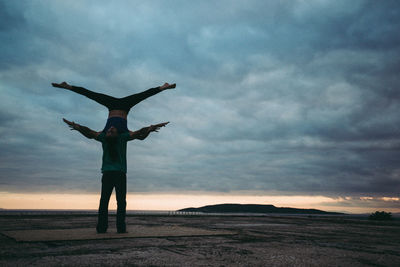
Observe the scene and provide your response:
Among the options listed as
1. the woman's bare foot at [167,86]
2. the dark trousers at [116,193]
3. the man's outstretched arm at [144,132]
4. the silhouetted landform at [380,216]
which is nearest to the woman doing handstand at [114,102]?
the man's outstretched arm at [144,132]

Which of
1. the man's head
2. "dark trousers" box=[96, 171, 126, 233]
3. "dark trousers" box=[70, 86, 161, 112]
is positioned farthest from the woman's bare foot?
"dark trousers" box=[96, 171, 126, 233]

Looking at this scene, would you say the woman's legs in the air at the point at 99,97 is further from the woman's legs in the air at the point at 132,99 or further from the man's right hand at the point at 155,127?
the man's right hand at the point at 155,127

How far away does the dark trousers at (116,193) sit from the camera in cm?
715

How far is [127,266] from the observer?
10.7ft

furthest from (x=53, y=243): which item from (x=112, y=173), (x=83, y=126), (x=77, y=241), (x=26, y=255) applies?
(x=83, y=126)

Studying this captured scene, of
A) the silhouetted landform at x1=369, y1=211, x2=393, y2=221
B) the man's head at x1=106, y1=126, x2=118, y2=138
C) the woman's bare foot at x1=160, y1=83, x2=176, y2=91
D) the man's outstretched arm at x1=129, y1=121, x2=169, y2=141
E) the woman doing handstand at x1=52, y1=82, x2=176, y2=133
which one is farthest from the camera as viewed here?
the silhouetted landform at x1=369, y1=211, x2=393, y2=221

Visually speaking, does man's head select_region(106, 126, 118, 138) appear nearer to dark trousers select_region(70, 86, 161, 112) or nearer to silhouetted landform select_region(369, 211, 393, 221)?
dark trousers select_region(70, 86, 161, 112)

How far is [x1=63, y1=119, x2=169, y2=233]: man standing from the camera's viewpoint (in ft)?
24.0

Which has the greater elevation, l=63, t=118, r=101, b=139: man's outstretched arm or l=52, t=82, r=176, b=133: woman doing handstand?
l=52, t=82, r=176, b=133: woman doing handstand

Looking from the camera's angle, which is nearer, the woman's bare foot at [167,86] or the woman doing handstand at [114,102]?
the woman doing handstand at [114,102]

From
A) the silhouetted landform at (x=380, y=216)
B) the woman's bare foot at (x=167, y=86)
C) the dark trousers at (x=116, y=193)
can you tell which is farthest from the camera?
the silhouetted landform at (x=380, y=216)

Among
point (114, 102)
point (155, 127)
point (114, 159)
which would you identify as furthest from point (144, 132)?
point (114, 102)

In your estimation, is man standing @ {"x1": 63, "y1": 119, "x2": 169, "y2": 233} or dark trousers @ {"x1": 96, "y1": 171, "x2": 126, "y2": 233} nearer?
dark trousers @ {"x1": 96, "y1": 171, "x2": 126, "y2": 233}

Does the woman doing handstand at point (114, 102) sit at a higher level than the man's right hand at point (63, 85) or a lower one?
lower
